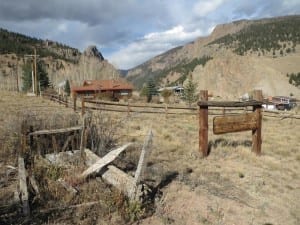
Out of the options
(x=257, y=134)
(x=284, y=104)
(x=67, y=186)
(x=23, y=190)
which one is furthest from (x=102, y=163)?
(x=284, y=104)

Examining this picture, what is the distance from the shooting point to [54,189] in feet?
21.3

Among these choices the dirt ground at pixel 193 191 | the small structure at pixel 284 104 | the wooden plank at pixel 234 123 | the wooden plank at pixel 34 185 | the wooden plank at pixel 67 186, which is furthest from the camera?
the small structure at pixel 284 104

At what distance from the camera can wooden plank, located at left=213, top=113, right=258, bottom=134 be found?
30.0 ft

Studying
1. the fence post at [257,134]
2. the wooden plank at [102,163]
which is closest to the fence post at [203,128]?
the fence post at [257,134]

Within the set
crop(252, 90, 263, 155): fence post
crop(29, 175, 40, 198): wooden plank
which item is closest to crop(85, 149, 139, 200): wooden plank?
crop(29, 175, 40, 198): wooden plank

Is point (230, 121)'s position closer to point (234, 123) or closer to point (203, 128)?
point (234, 123)

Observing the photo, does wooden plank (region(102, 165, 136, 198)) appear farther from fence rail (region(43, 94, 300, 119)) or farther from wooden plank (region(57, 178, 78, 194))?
fence rail (region(43, 94, 300, 119))

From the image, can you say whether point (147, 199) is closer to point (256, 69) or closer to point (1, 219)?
point (1, 219)

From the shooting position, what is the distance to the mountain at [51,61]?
108 meters

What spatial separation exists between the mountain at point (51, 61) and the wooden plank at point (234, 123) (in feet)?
279

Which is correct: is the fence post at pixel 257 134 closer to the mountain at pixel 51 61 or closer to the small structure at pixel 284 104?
the small structure at pixel 284 104

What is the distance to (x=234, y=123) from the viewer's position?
950cm

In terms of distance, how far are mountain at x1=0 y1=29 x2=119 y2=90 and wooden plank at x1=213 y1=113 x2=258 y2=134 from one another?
8498 cm

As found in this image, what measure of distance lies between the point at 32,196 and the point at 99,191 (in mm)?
1139
